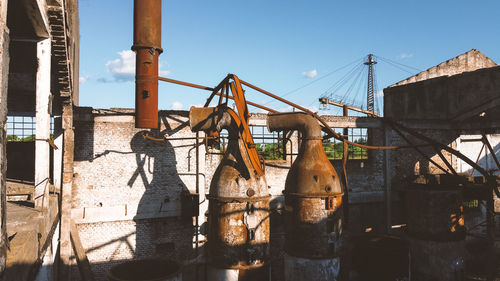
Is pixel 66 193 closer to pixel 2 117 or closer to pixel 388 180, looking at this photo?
pixel 2 117

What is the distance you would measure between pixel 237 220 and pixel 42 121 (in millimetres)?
5153

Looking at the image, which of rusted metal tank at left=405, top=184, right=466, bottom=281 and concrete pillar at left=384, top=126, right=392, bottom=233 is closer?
rusted metal tank at left=405, top=184, right=466, bottom=281

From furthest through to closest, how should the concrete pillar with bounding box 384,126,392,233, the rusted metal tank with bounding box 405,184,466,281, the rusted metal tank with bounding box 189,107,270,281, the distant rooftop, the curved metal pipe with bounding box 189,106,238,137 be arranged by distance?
the distant rooftop
the concrete pillar with bounding box 384,126,392,233
the rusted metal tank with bounding box 405,184,466,281
the curved metal pipe with bounding box 189,106,238,137
the rusted metal tank with bounding box 189,107,270,281

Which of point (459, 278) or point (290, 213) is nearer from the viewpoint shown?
point (290, 213)

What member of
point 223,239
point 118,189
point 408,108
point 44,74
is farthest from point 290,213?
point 408,108

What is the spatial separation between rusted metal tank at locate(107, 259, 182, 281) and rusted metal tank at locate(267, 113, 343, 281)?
3.27m

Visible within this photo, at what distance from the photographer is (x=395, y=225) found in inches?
535

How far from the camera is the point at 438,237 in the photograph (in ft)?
36.3

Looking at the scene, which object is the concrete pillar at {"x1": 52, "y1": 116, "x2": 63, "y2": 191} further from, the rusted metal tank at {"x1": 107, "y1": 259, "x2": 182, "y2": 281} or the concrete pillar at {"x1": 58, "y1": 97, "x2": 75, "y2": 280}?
the rusted metal tank at {"x1": 107, "y1": 259, "x2": 182, "y2": 281}

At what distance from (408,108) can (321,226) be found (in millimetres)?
Result: 9189

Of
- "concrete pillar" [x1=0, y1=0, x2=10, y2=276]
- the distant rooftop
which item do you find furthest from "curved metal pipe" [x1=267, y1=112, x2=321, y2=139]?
the distant rooftop

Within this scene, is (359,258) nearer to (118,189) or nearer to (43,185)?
(118,189)

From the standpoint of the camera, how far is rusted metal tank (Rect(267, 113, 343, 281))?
9102 mm

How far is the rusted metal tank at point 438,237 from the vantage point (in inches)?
432
